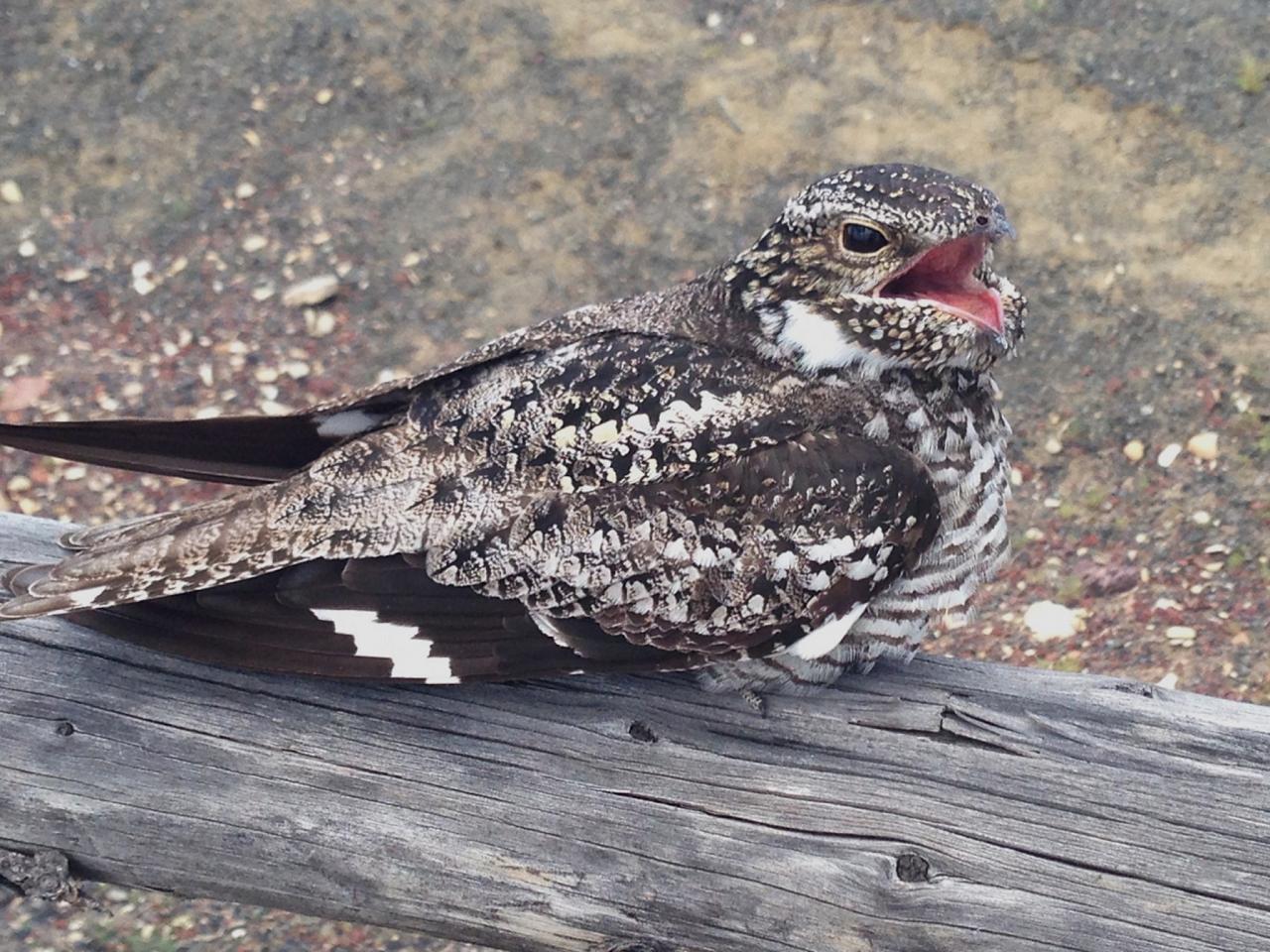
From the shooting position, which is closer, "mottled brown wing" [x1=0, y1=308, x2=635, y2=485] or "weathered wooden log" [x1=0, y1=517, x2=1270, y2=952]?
"weathered wooden log" [x1=0, y1=517, x2=1270, y2=952]

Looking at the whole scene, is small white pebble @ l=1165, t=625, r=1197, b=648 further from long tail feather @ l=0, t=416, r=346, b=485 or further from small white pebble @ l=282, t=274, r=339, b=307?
small white pebble @ l=282, t=274, r=339, b=307

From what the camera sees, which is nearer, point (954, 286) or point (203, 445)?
point (954, 286)

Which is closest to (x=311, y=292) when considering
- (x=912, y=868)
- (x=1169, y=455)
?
(x=1169, y=455)

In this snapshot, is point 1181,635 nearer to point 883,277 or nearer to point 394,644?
point 883,277

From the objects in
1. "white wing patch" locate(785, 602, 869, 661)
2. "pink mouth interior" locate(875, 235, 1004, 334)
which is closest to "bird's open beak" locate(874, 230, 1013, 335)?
"pink mouth interior" locate(875, 235, 1004, 334)

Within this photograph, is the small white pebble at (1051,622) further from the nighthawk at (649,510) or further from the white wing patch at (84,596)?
the white wing patch at (84,596)

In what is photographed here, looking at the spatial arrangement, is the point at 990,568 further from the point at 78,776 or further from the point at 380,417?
the point at 78,776
